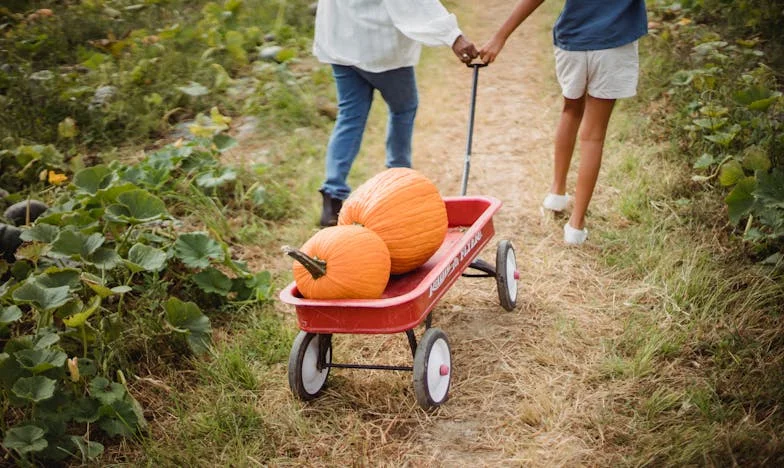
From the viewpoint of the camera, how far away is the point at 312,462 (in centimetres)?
235

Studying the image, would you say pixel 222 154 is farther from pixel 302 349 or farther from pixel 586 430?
pixel 586 430

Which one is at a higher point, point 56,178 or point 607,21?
point 607,21

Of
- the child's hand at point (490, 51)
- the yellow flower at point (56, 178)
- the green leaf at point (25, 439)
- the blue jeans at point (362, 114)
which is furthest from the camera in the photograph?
the yellow flower at point (56, 178)

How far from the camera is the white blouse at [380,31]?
313 cm

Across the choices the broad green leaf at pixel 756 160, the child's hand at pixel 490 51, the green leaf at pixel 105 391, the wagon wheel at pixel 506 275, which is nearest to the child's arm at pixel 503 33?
the child's hand at pixel 490 51

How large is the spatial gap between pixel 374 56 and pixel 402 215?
1.12 m

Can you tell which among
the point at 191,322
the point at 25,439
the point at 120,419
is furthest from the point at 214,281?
the point at 25,439

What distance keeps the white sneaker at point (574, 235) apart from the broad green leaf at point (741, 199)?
72cm

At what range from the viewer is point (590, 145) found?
137 inches

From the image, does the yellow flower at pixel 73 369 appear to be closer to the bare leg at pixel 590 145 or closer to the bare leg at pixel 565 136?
the bare leg at pixel 590 145

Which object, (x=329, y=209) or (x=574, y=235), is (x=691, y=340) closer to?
(x=574, y=235)

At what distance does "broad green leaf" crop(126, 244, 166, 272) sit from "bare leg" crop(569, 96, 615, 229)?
6.68 ft

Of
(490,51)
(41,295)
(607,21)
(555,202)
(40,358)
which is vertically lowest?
(555,202)

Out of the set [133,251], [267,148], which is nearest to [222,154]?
[267,148]
